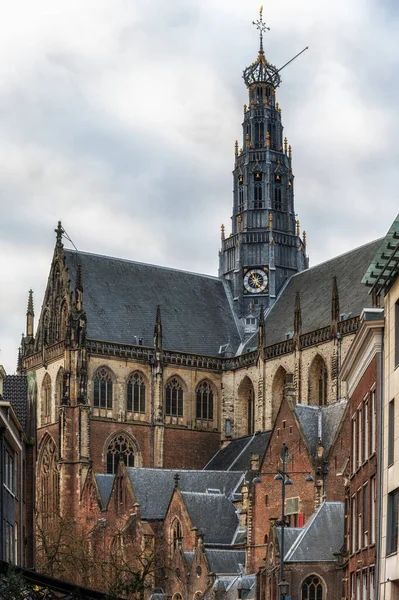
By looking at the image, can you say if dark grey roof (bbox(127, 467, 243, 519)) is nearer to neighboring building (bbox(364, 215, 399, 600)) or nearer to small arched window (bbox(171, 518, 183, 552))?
small arched window (bbox(171, 518, 183, 552))

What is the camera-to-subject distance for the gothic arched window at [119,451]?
9712cm

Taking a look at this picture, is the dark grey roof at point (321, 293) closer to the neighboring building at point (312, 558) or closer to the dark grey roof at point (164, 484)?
the dark grey roof at point (164, 484)

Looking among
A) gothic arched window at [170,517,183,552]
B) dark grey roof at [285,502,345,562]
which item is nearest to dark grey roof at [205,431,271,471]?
gothic arched window at [170,517,183,552]

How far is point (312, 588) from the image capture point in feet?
197

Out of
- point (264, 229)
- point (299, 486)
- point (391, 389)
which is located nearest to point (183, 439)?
point (264, 229)

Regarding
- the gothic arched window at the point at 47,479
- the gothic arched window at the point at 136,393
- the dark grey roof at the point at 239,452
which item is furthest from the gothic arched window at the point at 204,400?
the gothic arched window at the point at 47,479

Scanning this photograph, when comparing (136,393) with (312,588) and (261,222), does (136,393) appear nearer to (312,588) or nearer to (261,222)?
(261,222)

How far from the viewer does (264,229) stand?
353 feet

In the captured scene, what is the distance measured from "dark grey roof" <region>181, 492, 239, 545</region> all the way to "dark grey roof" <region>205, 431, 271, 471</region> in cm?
657

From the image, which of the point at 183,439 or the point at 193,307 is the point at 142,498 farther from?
the point at 193,307

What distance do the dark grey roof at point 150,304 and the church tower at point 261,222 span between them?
7.86ft

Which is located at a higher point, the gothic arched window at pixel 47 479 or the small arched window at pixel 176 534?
the gothic arched window at pixel 47 479

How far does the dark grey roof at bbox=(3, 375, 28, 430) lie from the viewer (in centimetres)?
5497

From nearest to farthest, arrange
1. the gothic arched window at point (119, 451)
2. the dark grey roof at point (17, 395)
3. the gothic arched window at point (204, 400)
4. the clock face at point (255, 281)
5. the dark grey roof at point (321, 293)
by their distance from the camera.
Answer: the dark grey roof at point (17, 395)
the dark grey roof at point (321, 293)
the gothic arched window at point (119, 451)
the gothic arched window at point (204, 400)
the clock face at point (255, 281)
